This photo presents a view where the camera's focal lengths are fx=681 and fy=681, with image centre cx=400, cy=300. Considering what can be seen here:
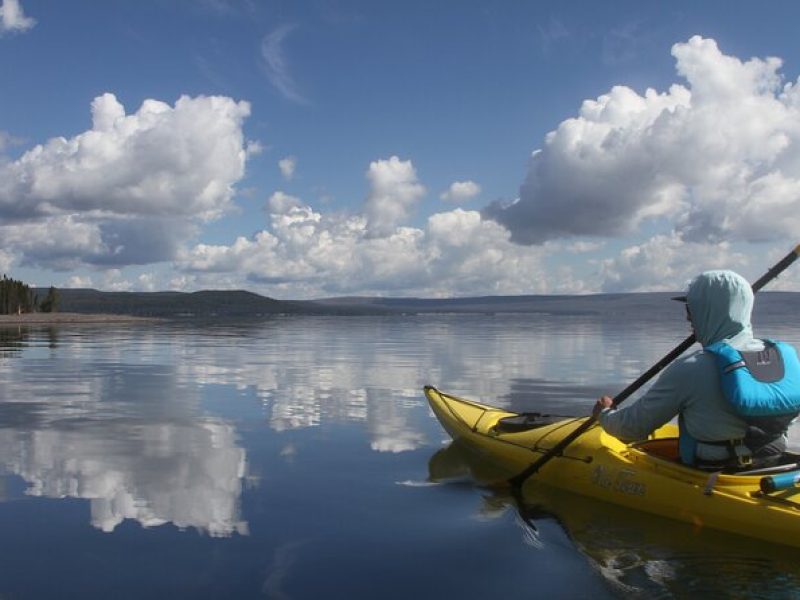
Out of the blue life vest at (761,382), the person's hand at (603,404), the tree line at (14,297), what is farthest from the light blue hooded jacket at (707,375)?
the tree line at (14,297)

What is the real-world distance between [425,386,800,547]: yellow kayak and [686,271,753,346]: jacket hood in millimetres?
1405

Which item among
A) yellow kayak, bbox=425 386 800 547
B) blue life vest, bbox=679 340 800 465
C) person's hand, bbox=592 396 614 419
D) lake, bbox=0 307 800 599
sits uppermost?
blue life vest, bbox=679 340 800 465

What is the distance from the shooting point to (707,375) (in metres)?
6.60

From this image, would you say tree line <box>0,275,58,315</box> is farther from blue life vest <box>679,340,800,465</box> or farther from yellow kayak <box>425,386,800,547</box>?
blue life vest <box>679,340,800,465</box>

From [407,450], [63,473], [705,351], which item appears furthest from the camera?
[407,450]

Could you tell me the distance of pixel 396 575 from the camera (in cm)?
612

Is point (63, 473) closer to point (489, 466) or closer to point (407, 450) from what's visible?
point (407, 450)

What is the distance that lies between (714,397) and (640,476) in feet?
5.33

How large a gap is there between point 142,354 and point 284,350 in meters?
6.60

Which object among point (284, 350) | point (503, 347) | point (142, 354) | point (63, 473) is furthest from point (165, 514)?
point (503, 347)

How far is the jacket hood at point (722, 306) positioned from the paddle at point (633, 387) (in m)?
1.13

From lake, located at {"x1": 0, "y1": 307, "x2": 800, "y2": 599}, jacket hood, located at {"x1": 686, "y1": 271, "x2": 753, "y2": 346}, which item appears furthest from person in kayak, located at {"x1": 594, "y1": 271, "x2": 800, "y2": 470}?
lake, located at {"x1": 0, "y1": 307, "x2": 800, "y2": 599}

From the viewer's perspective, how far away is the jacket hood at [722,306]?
6684 millimetres

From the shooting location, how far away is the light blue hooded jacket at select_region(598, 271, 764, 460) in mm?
6637
